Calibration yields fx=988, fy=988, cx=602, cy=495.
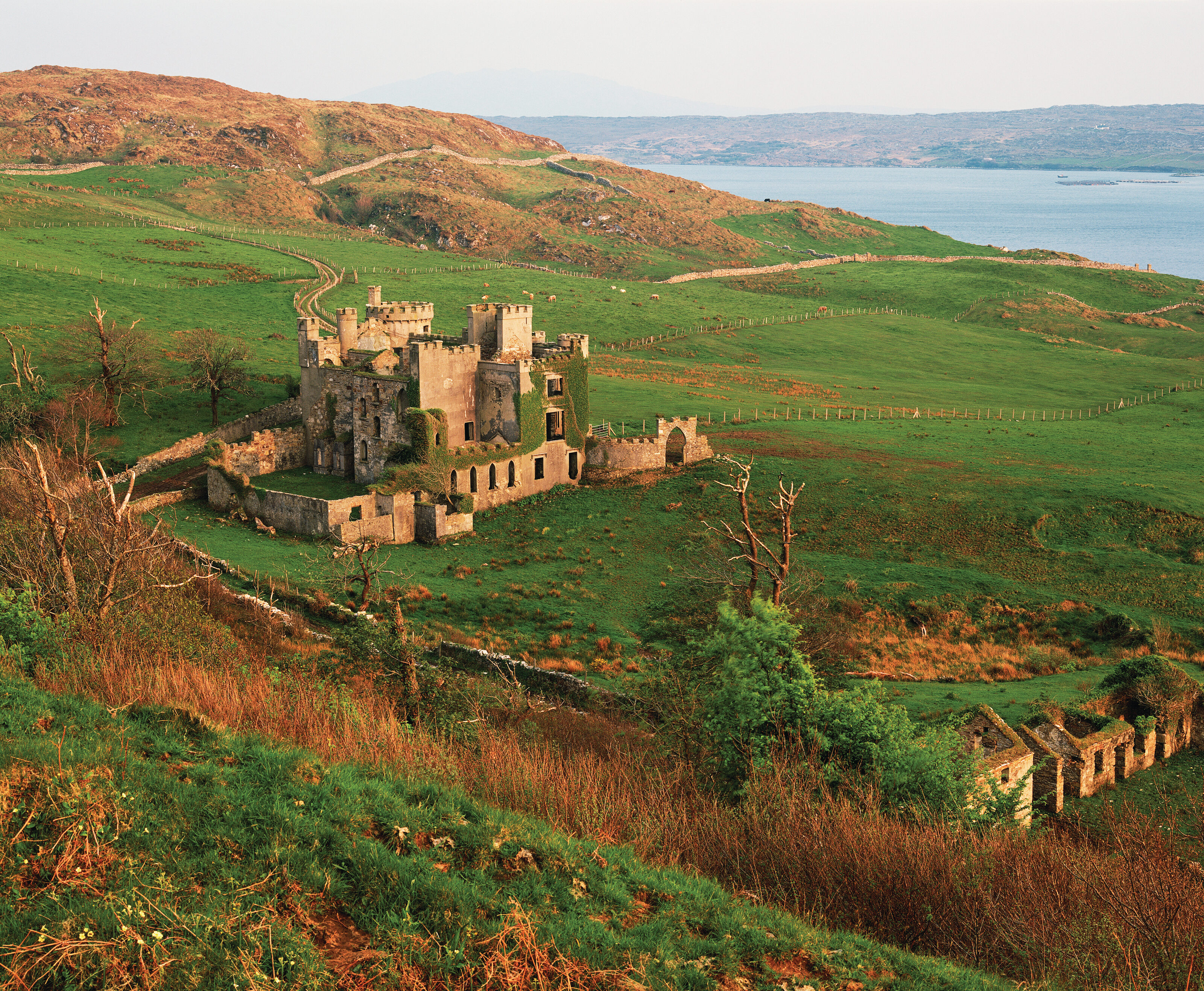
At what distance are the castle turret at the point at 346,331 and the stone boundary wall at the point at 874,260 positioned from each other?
9110 centimetres

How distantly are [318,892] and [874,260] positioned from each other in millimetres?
184304

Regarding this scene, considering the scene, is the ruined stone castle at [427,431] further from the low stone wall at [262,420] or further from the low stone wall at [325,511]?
the low stone wall at [262,420]

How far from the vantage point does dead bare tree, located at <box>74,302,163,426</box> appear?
196ft

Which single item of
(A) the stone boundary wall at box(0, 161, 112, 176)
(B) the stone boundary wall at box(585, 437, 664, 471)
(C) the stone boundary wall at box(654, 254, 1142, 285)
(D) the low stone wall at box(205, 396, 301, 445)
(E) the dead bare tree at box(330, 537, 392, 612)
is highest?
(A) the stone boundary wall at box(0, 161, 112, 176)

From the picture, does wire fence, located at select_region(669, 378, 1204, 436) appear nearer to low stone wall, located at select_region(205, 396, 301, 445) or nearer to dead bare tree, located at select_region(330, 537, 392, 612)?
low stone wall, located at select_region(205, 396, 301, 445)

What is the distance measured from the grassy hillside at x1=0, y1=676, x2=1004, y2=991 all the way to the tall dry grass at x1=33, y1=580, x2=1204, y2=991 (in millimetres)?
1008

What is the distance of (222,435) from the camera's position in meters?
56.5

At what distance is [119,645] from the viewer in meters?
18.2

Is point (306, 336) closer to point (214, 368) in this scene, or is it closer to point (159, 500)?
point (214, 368)

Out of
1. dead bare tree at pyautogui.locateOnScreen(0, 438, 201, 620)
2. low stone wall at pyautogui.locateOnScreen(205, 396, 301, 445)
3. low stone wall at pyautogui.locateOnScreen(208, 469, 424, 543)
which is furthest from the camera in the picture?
low stone wall at pyautogui.locateOnScreen(205, 396, 301, 445)

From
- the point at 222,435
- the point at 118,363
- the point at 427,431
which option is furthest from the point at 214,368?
the point at 427,431

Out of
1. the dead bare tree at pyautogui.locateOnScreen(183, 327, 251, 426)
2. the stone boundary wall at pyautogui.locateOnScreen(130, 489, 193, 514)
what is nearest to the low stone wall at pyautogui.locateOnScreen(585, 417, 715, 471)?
the stone boundary wall at pyautogui.locateOnScreen(130, 489, 193, 514)

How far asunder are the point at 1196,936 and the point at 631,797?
24.2ft

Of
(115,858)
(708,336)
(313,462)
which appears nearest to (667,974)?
(115,858)
